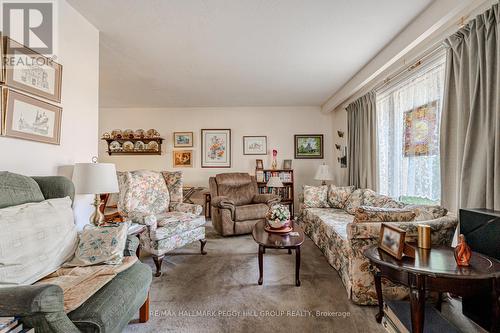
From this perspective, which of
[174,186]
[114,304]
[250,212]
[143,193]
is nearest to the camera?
[114,304]

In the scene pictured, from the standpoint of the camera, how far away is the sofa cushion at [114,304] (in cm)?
104

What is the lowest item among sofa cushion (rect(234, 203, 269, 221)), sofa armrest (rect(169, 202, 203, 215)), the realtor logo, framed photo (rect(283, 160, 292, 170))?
sofa cushion (rect(234, 203, 269, 221))

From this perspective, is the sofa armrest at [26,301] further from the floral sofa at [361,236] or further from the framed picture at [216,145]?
the framed picture at [216,145]

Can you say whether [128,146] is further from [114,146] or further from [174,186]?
[174,186]

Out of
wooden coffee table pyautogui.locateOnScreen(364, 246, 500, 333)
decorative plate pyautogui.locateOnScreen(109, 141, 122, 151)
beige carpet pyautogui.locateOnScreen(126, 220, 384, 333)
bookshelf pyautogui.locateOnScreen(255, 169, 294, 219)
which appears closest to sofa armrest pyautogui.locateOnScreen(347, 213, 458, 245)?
wooden coffee table pyautogui.locateOnScreen(364, 246, 500, 333)

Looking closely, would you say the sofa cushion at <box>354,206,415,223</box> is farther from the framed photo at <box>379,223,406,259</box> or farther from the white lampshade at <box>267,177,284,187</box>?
the white lampshade at <box>267,177,284,187</box>

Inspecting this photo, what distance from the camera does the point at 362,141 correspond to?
3826 mm

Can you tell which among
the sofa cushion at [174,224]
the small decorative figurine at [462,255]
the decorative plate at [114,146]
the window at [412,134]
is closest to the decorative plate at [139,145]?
the decorative plate at [114,146]

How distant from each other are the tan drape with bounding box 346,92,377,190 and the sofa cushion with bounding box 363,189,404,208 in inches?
9.2

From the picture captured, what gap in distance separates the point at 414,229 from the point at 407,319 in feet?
2.04

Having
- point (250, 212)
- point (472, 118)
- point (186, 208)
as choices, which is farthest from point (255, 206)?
point (472, 118)

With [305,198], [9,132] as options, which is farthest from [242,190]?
[9,132]

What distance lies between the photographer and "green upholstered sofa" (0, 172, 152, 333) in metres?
0.89

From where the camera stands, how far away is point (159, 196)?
321 centimetres
